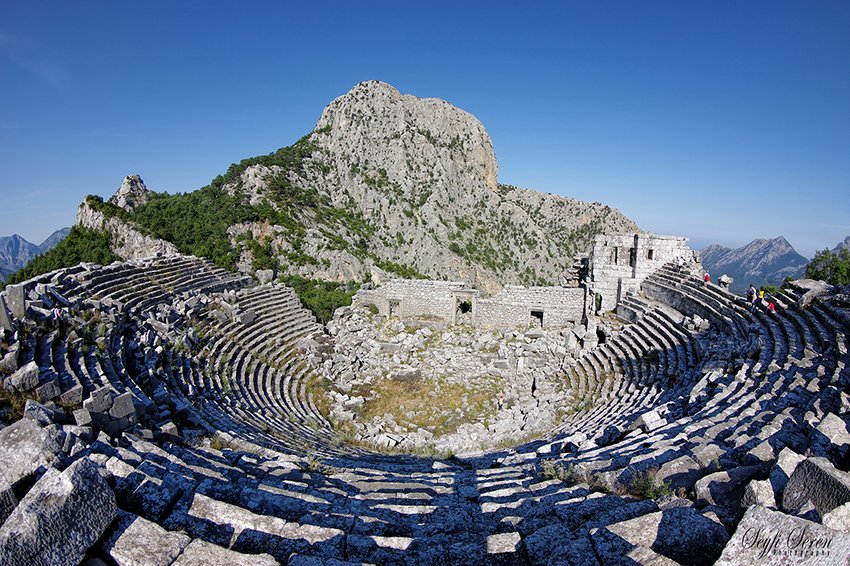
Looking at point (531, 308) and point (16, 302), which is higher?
point (16, 302)

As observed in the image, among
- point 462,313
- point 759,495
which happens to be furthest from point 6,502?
point 462,313

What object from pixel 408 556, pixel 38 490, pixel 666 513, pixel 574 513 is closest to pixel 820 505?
pixel 666 513

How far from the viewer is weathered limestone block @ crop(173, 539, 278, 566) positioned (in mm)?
3504

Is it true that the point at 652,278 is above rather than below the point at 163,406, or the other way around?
above

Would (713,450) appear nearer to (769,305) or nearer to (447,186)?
(769,305)

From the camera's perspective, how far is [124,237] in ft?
116

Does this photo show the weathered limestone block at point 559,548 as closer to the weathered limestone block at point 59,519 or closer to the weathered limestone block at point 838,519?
the weathered limestone block at point 838,519

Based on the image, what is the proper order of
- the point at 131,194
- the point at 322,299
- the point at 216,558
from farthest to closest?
1. the point at 131,194
2. the point at 322,299
3. the point at 216,558

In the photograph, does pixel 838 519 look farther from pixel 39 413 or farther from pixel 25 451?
pixel 39 413

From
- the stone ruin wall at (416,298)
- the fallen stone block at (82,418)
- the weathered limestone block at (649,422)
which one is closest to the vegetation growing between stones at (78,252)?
the stone ruin wall at (416,298)

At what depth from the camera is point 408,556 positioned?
4137 millimetres

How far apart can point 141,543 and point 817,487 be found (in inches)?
247

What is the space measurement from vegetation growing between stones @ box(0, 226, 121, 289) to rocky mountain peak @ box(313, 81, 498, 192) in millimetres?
29135

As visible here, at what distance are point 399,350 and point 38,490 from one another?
15.0 m
